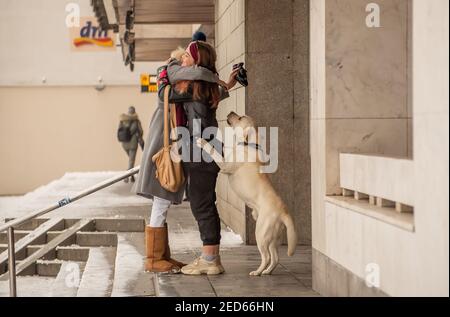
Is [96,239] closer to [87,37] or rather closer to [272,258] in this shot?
[272,258]

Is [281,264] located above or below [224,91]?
below

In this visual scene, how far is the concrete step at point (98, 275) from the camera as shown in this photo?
7.53 metres

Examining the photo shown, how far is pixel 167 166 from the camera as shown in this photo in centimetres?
738

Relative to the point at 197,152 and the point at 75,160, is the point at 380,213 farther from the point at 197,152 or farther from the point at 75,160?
the point at 75,160

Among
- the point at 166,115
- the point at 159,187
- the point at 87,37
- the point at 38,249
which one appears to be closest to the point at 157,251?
the point at 159,187

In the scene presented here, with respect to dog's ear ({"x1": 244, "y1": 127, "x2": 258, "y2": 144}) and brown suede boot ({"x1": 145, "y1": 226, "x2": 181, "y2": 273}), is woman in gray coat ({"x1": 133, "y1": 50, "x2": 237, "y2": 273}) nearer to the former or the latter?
brown suede boot ({"x1": 145, "y1": 226, "x2": 181, "y2": 273})

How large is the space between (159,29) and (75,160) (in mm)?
15020

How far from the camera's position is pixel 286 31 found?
966 centimetres

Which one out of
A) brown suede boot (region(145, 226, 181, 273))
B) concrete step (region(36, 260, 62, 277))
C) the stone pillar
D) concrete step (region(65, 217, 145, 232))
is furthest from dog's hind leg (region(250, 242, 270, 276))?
concrete step (region(65, 217, 145, 232))

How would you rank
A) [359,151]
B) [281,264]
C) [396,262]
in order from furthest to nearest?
[281,264]
[359,151]
[396,262]

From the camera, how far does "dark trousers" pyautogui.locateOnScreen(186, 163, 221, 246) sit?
744cm

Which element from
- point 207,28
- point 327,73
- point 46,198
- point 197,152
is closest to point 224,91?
point 197,152

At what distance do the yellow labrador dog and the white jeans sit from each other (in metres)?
0.63

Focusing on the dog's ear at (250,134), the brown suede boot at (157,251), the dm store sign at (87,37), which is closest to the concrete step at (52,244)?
the brown suede boot at (157,251)
